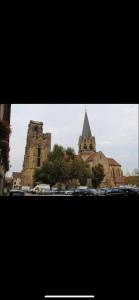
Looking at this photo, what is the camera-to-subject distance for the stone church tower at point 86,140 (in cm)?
7005

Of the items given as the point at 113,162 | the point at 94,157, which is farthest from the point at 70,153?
the point at 113,162

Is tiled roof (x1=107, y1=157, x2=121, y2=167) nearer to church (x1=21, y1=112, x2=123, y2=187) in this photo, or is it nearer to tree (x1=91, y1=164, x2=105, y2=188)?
church (x1=21, y1=112, x2=123, y2=187)

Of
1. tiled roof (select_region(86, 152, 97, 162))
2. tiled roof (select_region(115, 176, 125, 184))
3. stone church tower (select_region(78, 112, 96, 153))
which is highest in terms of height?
stone church tower (select_region(78, 112, 96, 153))

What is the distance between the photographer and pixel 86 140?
237ft

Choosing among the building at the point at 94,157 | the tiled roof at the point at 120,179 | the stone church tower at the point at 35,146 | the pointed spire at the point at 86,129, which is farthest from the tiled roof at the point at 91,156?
the stone church tower at the point at 35,146

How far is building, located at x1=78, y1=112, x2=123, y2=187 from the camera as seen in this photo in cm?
6800

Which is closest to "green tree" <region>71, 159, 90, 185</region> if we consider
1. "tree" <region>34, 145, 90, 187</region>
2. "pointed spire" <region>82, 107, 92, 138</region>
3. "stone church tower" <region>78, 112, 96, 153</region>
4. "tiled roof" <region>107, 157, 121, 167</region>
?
"tree" <region>34, 145, 90, 187</region>

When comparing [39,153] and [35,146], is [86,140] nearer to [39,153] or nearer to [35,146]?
[39,153]

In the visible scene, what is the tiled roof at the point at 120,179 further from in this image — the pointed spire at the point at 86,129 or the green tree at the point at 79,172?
the green tree at the point at 79,172

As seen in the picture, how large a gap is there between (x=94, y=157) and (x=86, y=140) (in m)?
5.27
